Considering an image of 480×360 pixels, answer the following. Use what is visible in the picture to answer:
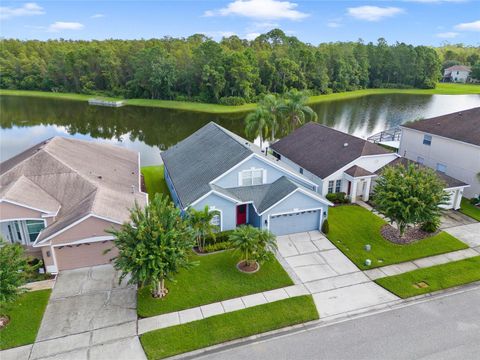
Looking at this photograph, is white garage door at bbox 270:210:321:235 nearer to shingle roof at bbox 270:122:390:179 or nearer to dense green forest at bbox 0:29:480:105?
shingle roof at bbox 270:122:390:179

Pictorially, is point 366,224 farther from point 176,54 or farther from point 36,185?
point 176,54

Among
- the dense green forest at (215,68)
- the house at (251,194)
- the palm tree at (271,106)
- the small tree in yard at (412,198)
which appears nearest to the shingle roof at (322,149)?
the house at (251,194)

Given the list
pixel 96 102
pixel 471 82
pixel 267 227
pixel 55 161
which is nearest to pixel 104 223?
pixel 55 161

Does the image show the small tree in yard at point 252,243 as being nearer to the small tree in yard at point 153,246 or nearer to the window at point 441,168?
the small tree in yard at point 153,246

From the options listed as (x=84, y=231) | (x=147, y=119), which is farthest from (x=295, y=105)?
(x=147, y=119)

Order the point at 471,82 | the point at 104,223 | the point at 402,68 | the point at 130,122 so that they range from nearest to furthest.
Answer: the point at 104,223 < the point at 130,122 < the point at 402,68 < the point at 471,82

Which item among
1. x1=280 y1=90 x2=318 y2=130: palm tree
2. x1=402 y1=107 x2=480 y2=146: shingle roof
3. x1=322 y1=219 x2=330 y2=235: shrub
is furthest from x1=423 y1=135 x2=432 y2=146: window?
x1=322 y1=219 x2=330 y2=235: shrub

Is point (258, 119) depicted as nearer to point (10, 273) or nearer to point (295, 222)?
point (295, 222)
